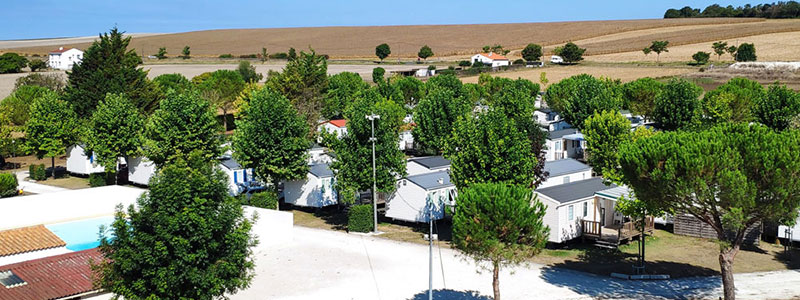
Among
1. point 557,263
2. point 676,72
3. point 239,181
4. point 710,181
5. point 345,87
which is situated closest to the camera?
point 710,181

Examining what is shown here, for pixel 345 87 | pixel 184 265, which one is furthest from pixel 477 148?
pixel 345 87

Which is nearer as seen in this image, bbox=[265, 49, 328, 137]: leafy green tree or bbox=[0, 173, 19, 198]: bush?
bbox=[0, 173, 19, 198]: bush

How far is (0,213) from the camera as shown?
112ft

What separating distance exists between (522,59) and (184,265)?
12218 cm

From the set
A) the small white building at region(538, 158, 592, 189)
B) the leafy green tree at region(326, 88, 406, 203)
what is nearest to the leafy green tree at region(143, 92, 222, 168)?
the leafy green tree at region(326, 88, 406, 203)

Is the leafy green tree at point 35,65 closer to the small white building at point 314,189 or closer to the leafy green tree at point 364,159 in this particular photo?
the small white building at point 314,189

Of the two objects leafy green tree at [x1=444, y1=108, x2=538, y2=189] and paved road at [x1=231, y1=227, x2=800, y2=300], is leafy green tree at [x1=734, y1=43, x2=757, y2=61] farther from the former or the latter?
paved road at [x1=231, y1=227, x2=800, y2=300]

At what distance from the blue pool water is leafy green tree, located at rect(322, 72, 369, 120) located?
3596 centimetres

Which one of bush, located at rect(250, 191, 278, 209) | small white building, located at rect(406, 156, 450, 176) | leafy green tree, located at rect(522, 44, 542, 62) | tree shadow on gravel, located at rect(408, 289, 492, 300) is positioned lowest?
tree shadow on gravel, located at rect(408, 289, 492, 300)

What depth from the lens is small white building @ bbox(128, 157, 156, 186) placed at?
50.4 metres

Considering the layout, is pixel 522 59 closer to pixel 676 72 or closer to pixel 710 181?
pixel 676 72

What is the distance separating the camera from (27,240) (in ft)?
94.3

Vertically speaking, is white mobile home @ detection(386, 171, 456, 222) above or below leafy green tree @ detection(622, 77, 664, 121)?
below

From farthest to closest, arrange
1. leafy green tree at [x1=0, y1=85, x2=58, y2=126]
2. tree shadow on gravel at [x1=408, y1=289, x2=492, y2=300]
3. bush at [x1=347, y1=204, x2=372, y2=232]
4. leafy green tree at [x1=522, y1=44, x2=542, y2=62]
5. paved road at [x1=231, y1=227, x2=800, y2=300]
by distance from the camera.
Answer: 1. leafy green tree at [x1=522, y1=44, x2=542, y2=62]
2. leafy green tree at [x1=0, y1=85, x2=58, y2=126]
3. bush at [x1=347, y1=204, x2=372, y2=232]
4. paved road at [x1=231, y1=227, x2=800, y2=300]
5. tree shadow on gravel at [x1=408, y1=289, x2=492, y2=300]
